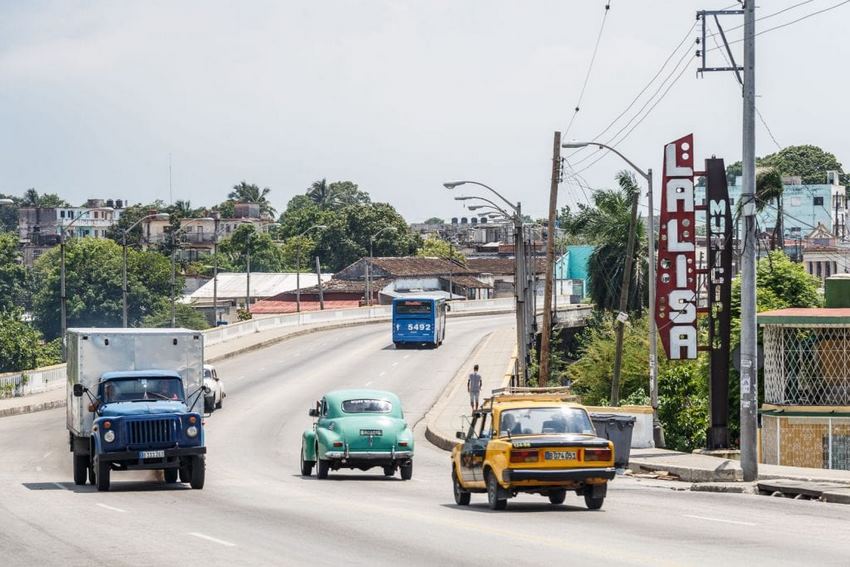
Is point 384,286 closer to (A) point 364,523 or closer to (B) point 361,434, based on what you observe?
(B) point 361,434

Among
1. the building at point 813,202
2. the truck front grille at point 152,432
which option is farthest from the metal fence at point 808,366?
the building at point 813,202

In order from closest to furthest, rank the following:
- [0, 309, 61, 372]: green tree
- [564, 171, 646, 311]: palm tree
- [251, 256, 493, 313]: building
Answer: [564, 171, 646, 311]: palm tree → [0, 309, 61, 372]: green tree → [251, 256, 493, 313]: building

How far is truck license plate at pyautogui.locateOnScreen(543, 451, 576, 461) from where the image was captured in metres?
21.5

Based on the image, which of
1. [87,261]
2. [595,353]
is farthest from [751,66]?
[87,261]

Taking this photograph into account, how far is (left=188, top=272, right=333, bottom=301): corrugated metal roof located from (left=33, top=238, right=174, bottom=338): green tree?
776 centimetres

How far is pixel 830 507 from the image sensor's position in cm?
2255

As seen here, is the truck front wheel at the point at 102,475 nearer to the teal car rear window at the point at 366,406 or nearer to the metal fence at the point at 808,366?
the teal car rear window at the point at 366,406

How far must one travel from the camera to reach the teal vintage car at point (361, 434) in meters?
30.4

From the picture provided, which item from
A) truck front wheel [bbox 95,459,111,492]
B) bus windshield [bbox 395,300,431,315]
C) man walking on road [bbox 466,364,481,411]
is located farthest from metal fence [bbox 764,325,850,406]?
bus windshield [bbox 395,300,431,315]

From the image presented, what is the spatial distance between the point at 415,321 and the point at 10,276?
394 feet

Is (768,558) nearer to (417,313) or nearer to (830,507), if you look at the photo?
(830,507)

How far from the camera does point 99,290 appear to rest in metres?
162

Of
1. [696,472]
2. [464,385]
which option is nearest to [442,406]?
[464,385]

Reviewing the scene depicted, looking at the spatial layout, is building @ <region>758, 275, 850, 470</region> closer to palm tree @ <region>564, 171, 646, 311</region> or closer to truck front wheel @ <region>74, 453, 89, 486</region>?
truck front wheel @ <region>74, 453, 89, 486</region>
